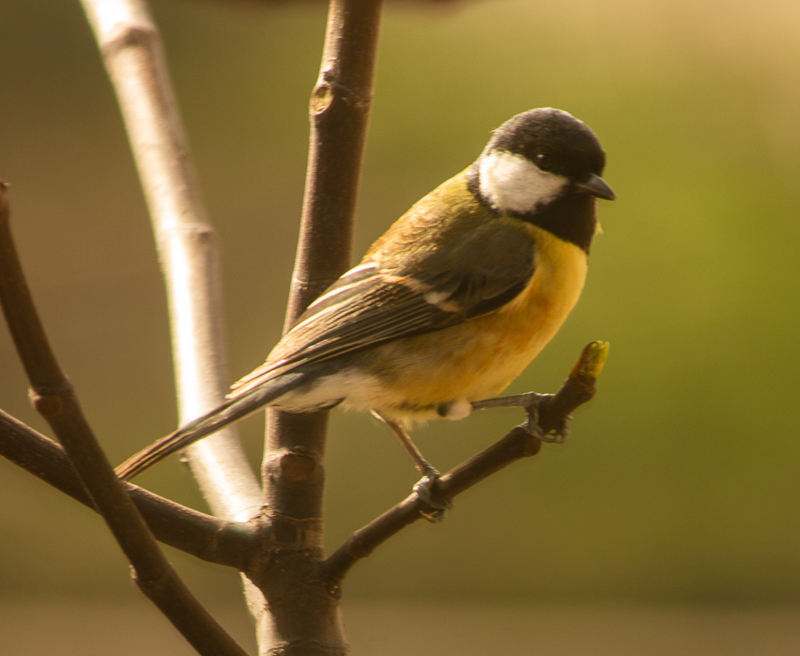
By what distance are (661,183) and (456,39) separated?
799 millimetres

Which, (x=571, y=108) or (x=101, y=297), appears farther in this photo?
(x=101, y=297)

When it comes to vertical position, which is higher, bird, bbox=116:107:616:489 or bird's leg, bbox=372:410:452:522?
bird, bbox=116:107:616:489

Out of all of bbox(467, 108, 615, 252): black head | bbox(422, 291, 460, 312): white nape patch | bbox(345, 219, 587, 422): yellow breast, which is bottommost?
bbox(345, 219, 587, 422): yellow breast

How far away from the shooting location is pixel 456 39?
8.05 feet

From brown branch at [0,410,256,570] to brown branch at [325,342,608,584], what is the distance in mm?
83

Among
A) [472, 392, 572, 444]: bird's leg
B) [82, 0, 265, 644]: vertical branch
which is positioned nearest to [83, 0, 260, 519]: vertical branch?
[82, 0, 265, 644]: vertical branch

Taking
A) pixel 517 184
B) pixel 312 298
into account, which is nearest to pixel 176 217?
pixel 312 298

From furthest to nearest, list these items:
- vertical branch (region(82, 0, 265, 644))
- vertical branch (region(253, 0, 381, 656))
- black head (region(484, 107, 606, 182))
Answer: black head (region(484, 107, 606, 182)) → vertical branch (region(82, 0, 265, 644)) → vertical branch (region(253, 0, 381, 656))

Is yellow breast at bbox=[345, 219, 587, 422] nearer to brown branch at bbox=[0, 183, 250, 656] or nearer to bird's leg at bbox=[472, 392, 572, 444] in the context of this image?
bird's leg at bbox=[472, 392, 572, 444]

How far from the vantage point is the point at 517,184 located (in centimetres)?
106

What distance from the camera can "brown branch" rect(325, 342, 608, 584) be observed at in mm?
615

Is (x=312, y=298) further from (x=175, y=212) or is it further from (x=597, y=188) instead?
(x=597, y=188)

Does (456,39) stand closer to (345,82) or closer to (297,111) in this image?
(297,111)

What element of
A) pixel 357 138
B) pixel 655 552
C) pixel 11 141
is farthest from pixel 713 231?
pixel 11 141
